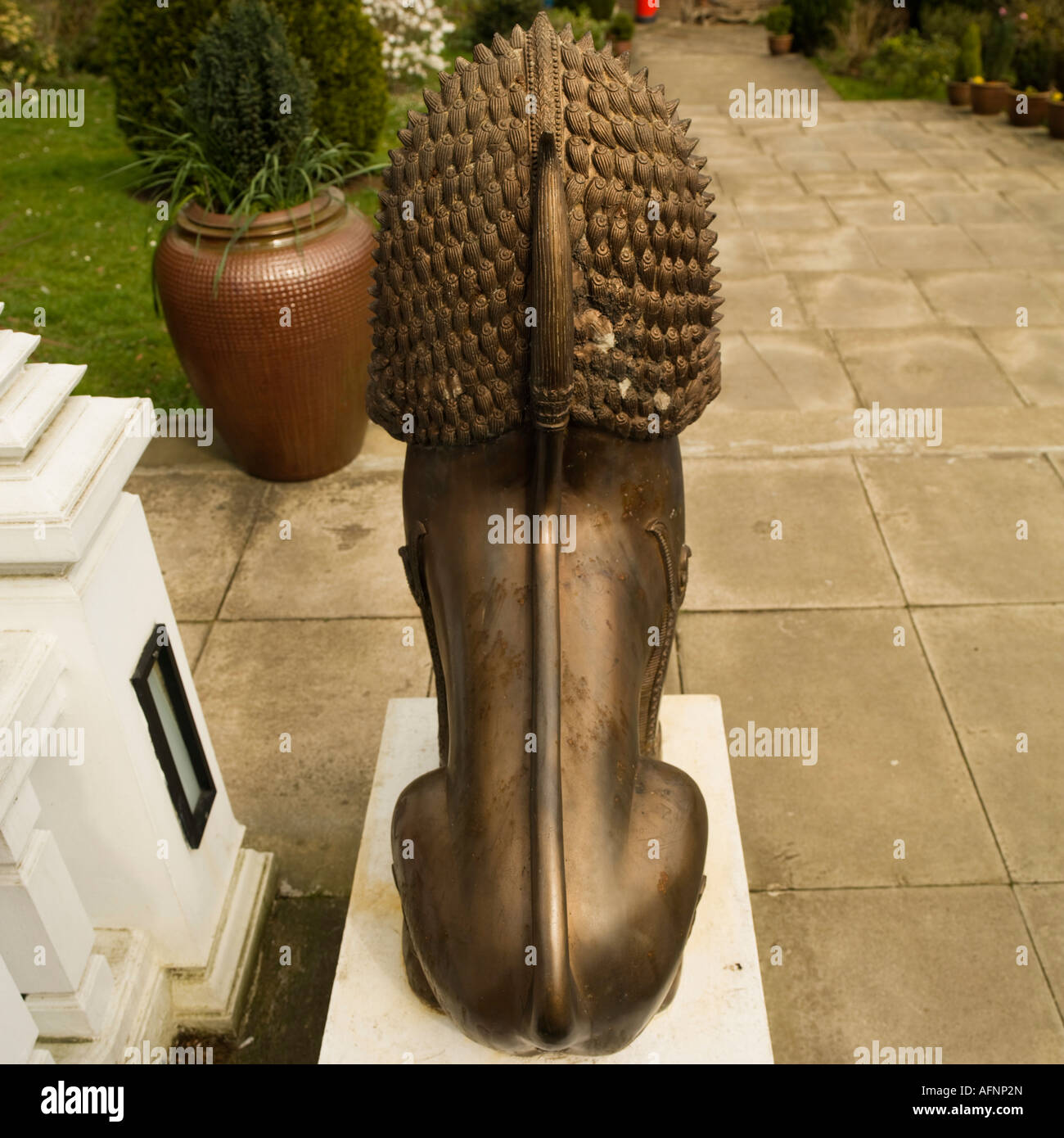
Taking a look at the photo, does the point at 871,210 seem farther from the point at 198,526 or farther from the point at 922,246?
the point at 198,526

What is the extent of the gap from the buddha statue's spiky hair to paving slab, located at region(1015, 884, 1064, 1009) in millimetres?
2178

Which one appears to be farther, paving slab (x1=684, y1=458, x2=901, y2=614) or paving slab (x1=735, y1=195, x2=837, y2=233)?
paving slab (x1=735, y1=195, x2=837, y2=233)

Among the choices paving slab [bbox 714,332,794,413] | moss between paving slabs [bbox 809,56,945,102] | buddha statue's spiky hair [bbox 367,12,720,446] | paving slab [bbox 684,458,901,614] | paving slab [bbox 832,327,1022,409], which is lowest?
paving slab [bbox 684,458,901,614]

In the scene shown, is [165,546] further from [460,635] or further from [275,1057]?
[460,635]

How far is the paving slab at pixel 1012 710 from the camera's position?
3.38 meters

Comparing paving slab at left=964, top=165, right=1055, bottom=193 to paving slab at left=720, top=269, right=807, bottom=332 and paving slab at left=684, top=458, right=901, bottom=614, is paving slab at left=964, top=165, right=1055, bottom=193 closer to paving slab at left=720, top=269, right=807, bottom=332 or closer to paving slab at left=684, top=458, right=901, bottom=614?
paving slab at left=720, top=269, right=807, bottom=332

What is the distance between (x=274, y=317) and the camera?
4656mm

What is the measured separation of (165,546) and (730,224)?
5.25 meters

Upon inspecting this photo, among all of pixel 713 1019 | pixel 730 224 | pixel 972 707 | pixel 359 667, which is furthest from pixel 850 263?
pixel 713 1019

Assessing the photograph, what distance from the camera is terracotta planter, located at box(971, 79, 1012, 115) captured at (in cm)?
1064

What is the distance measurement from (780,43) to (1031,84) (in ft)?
14.3

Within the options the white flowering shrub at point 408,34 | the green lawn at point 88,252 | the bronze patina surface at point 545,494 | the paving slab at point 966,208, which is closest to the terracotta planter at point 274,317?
the green lawn at point 88,252

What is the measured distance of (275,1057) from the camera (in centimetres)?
286

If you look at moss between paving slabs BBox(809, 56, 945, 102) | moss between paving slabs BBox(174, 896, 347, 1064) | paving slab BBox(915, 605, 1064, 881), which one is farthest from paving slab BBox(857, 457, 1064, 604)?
moss between paving slabs BBox(809, 56, 945, 102)
